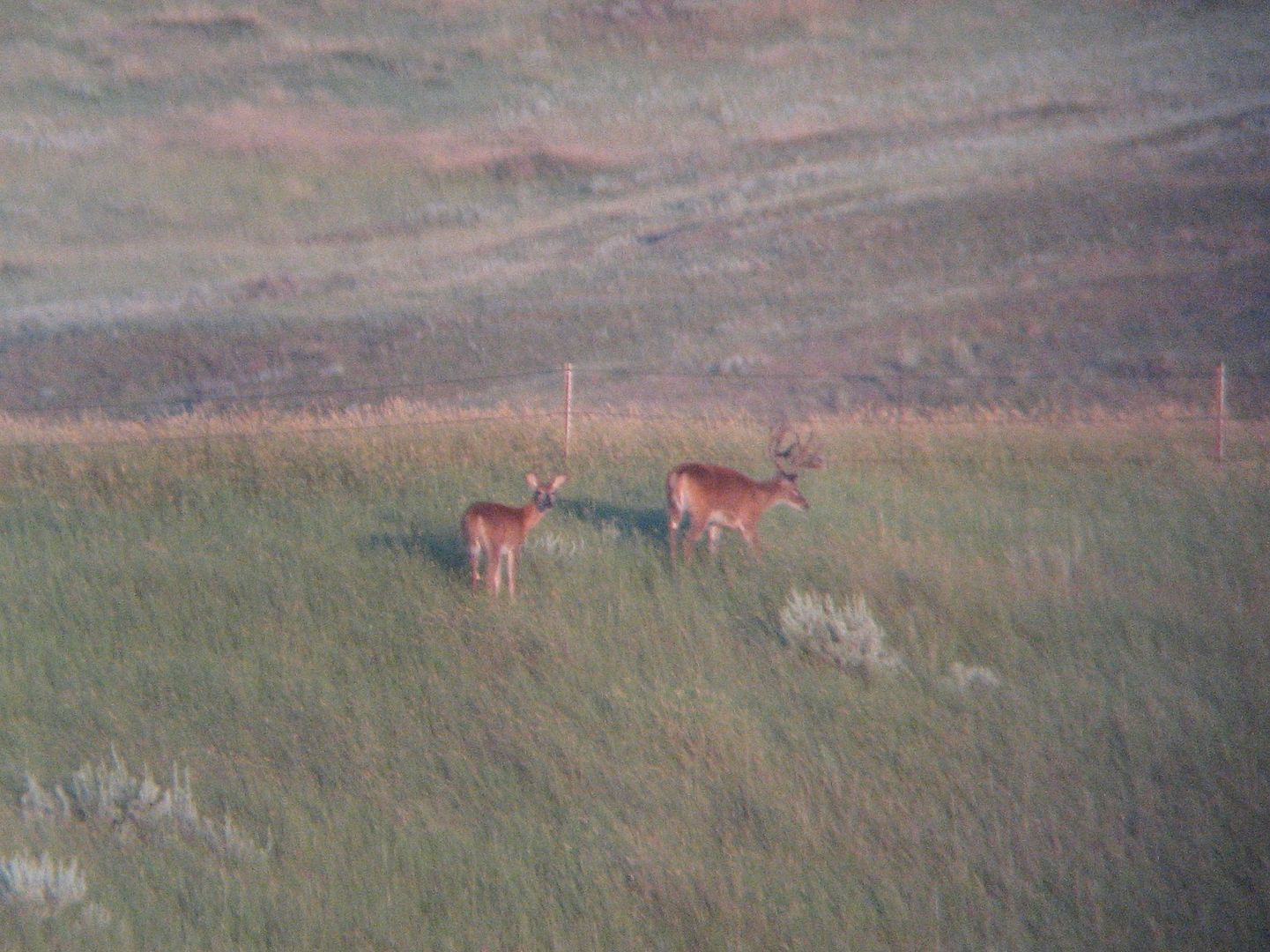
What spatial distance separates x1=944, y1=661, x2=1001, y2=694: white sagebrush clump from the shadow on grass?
330 cm

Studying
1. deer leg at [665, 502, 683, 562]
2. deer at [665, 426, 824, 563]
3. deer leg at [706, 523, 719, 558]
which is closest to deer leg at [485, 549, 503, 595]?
deer at [665, 426, 824, 563]

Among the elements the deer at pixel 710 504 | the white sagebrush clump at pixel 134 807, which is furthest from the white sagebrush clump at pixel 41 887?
the deer at pixel 710 504

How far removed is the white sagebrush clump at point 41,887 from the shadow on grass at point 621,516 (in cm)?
556

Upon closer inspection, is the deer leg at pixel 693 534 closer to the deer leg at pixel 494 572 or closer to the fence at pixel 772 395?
the deer leg at pixel 494 572

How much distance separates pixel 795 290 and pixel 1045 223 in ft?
28.5

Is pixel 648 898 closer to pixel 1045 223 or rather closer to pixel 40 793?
pixel 40 793

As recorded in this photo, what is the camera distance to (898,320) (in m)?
35.1

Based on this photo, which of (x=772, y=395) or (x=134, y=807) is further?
(x=772, y=395)

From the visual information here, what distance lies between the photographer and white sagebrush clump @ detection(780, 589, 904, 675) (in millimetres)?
8281

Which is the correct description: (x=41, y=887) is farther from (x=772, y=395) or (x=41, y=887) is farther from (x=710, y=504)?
(x=772, y=395)

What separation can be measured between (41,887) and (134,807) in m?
0.94

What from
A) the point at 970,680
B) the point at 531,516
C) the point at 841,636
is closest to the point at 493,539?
the point at 531,516

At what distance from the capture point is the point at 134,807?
6875mm

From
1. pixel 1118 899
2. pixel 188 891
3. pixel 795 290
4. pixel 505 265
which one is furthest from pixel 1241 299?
pixel 188 891
